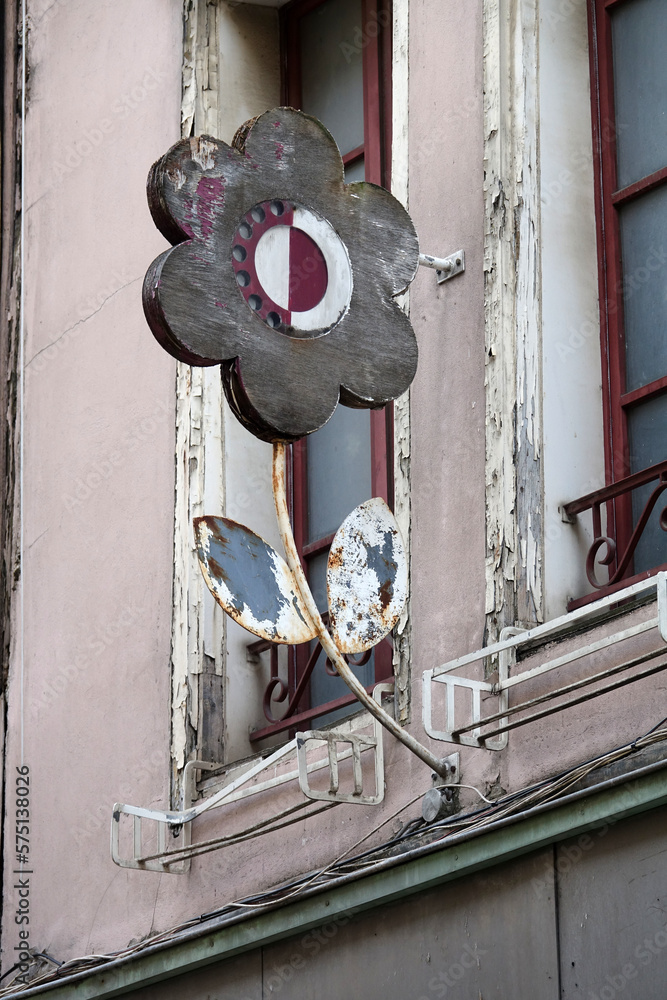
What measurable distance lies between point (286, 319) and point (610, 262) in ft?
5.75

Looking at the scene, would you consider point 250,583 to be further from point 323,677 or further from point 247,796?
point 323,677

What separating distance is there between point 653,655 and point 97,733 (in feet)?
11.3

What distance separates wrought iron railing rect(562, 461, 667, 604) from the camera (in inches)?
260

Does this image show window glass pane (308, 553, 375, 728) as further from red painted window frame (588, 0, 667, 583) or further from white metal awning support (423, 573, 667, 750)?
red painted window frame (588, 0, 667, 583)

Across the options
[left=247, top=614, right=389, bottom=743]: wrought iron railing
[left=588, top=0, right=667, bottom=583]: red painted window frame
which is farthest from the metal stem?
[left=247, top=614, right=389, bottom=743]: wrought iron railing

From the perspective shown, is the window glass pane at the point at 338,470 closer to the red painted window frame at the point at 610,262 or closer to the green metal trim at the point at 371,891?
the red painted window frame at the point at 610,262

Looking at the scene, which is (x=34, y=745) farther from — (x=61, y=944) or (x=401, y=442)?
(x=401, y=442)

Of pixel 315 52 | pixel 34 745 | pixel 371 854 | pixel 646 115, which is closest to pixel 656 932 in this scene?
pixel 371 854

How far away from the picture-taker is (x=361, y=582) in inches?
242

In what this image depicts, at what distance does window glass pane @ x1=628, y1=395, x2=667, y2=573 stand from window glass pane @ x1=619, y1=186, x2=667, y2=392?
13cm

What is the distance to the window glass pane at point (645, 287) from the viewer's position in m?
7.05

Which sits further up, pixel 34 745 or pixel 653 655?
pixel 34 745

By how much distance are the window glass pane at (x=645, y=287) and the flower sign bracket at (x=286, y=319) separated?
1.13 metres

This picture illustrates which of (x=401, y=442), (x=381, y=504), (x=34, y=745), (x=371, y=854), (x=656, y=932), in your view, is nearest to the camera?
(x=656, y=932)
